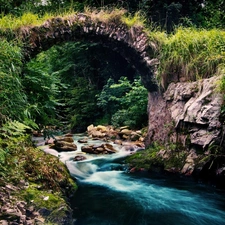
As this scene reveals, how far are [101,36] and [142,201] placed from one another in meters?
4.51

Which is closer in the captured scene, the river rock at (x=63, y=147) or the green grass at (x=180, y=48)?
the green grass at (x=180, y=48)

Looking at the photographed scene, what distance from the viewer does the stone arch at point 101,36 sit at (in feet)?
21.9

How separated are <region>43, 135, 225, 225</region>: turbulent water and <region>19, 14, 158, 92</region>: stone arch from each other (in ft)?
9.26

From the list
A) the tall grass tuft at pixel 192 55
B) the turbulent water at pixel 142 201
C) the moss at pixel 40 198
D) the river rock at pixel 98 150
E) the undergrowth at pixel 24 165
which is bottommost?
the turbulent water at pixel 142 201

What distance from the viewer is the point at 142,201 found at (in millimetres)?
4605

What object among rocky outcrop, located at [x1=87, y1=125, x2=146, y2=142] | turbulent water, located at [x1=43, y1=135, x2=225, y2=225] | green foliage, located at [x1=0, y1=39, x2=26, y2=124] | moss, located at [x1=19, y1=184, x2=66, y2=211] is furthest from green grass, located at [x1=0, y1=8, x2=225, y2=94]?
moss, located at [x1=19, y1=184, x2=66, y2=211]

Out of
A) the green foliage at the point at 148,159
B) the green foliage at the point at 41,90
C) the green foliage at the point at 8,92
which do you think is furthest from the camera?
the green foliage at the point at 148,159

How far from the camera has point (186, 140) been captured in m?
5.69

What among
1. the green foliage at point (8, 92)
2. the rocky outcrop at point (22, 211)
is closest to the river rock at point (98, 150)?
the green foliage at point (8, 92)

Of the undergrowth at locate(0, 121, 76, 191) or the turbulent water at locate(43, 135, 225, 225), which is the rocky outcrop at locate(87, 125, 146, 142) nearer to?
the turbulent water at locate(43, 135, 225, 225)

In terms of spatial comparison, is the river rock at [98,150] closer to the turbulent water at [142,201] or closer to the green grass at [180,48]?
the turbulent water at [142,201]

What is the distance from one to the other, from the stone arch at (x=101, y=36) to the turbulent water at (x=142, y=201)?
2.82 m

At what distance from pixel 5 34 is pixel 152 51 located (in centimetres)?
361

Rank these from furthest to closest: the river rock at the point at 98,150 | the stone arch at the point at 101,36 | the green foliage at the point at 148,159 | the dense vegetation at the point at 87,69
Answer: the river rock at the point at 98,150 < the stone arch at the point at 101,36 < the green foliage at the point at 148,159 < the dense vegetation at the point at 87,69
